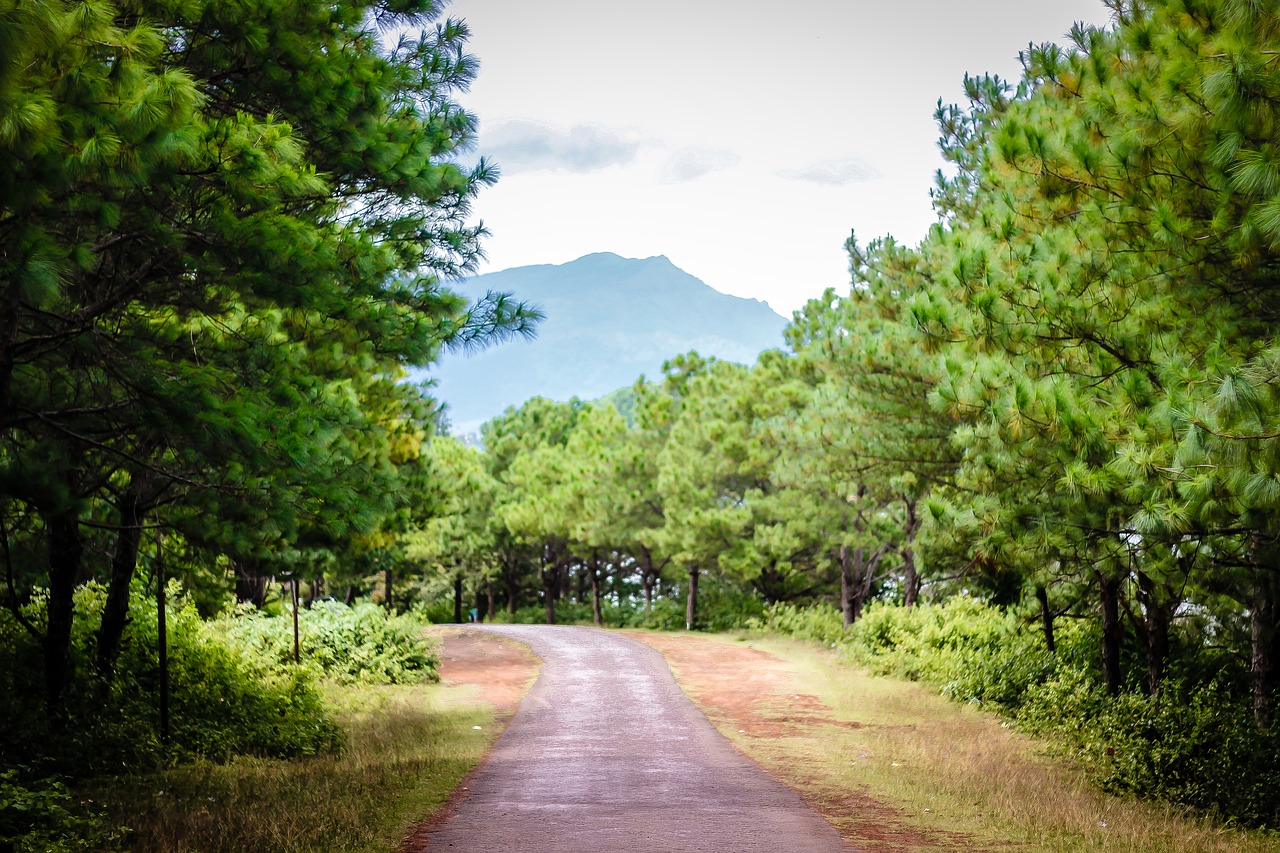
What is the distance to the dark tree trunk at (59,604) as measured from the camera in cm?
1027

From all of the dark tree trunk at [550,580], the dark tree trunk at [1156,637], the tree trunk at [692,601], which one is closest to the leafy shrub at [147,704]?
the dark tree trunk at [1156,637]

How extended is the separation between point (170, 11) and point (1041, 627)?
1751cm

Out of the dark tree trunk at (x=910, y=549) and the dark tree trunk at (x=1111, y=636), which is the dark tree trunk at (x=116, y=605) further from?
the dark tree trunk at (x=910, y=549)

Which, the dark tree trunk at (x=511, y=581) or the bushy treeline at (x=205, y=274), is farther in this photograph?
the dark tree trunk at (x=511, y=581)

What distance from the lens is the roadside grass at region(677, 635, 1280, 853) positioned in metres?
7.87

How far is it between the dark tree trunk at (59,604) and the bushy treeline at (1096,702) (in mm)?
11277

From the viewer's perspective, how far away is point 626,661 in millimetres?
23359

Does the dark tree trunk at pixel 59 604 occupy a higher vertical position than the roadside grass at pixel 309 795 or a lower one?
higher

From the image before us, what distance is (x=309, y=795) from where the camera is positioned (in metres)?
8.64

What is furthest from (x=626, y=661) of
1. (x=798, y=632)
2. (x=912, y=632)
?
(x=798, y=632)

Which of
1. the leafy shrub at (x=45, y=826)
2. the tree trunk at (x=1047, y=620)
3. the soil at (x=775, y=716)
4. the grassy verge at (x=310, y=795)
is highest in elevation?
the tree trunk at (x=1047, y=620)

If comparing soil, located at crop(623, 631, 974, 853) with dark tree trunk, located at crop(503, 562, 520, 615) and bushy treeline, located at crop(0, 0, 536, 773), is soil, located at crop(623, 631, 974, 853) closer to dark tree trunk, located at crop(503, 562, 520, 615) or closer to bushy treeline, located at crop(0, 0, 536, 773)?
bushy treeline, located at crop(0, 0, 536, 773)

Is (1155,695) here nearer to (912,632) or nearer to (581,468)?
(912,632)

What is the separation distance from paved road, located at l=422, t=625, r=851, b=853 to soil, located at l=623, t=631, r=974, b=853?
262 millimetres
